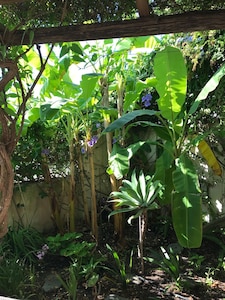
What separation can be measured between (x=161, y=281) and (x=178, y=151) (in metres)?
0.99

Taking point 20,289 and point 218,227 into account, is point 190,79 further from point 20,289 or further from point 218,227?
point 20,289

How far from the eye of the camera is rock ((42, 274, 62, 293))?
2525 mm

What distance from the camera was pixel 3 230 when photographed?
1.49 meters

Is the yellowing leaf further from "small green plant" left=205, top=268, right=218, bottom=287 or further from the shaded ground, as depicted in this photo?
"small green plant" left=205, top=268, right=218, bottom=287

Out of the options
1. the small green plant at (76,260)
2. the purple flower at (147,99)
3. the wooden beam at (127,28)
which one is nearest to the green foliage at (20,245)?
the small green plant at (76,260)

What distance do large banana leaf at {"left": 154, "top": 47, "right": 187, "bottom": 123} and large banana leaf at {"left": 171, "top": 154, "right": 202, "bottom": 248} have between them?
1.57 ft

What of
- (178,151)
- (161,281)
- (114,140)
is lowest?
(161,281)

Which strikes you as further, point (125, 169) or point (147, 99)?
point (147, 99)

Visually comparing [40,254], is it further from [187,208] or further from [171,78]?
[171,78]

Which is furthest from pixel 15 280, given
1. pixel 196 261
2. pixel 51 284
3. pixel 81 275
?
pixel 196 261

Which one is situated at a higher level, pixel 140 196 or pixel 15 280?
pixel 140 196

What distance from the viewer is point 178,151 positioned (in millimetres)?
2910

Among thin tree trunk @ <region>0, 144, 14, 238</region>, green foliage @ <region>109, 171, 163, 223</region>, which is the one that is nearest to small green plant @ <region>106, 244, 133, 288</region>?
green foliage @ <region>109, 171, 163, 223</region>

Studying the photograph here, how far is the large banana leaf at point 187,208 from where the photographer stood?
2.45 meters
